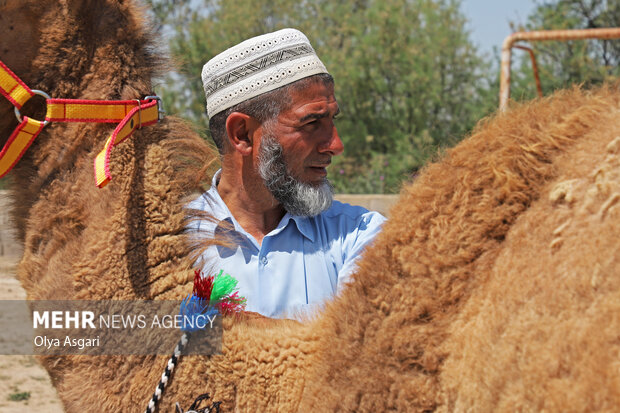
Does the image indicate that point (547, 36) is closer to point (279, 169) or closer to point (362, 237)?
point (362, 237)

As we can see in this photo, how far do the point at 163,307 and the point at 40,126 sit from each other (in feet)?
2.45

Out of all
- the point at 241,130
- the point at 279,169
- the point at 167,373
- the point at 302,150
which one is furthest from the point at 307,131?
the point at 167,373

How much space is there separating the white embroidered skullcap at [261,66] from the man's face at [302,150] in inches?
3.3

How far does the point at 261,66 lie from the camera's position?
2486 millimetres

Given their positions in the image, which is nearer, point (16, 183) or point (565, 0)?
point (16, 183)

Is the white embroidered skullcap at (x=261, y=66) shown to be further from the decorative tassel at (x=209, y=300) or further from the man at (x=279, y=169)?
the decorative tassel at (x=209, y=300)

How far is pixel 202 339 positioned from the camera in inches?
76.7

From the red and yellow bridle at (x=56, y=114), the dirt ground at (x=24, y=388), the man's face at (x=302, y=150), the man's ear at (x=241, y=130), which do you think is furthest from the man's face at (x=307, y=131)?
the dirt ground at (x=24, y=388)

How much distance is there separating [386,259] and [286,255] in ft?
3.00

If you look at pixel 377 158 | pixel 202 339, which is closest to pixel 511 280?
pixel 202 339

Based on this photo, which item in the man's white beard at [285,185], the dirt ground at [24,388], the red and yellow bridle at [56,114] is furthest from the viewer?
the dirt ground at [24,388]

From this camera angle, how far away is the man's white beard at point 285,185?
252 centimetres

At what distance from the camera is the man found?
2.44 m

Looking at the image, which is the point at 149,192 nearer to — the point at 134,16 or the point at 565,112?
the point at 134,16
